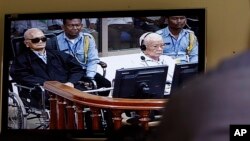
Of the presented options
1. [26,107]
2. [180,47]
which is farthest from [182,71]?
[26,107]

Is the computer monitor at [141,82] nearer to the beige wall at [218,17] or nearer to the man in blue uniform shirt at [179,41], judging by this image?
the man in blue uniform shirt at [179,41]

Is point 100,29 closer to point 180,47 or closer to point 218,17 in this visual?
point 180,47

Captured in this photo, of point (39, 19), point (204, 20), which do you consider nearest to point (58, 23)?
point (39, 19)

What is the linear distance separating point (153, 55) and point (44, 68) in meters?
0.53

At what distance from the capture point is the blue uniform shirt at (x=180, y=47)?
205 cm

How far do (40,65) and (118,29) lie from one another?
421 mm

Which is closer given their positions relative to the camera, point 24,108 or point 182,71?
→ point 182,71

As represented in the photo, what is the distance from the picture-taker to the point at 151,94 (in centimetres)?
206

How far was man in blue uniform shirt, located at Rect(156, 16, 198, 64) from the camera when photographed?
2049 mm

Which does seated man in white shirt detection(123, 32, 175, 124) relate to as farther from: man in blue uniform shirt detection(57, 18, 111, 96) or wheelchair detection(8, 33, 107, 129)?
wheelchair detection(8, 33, 107, 129)

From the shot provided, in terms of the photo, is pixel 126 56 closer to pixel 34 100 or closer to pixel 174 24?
pixel 174 24

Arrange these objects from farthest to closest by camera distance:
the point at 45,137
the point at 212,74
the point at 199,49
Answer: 1. the point at 199,49
2. the point at 45,137
3. the point at 212,74

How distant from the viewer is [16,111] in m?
2.16

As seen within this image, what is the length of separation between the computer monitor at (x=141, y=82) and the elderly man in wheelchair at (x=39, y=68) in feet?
0.59
